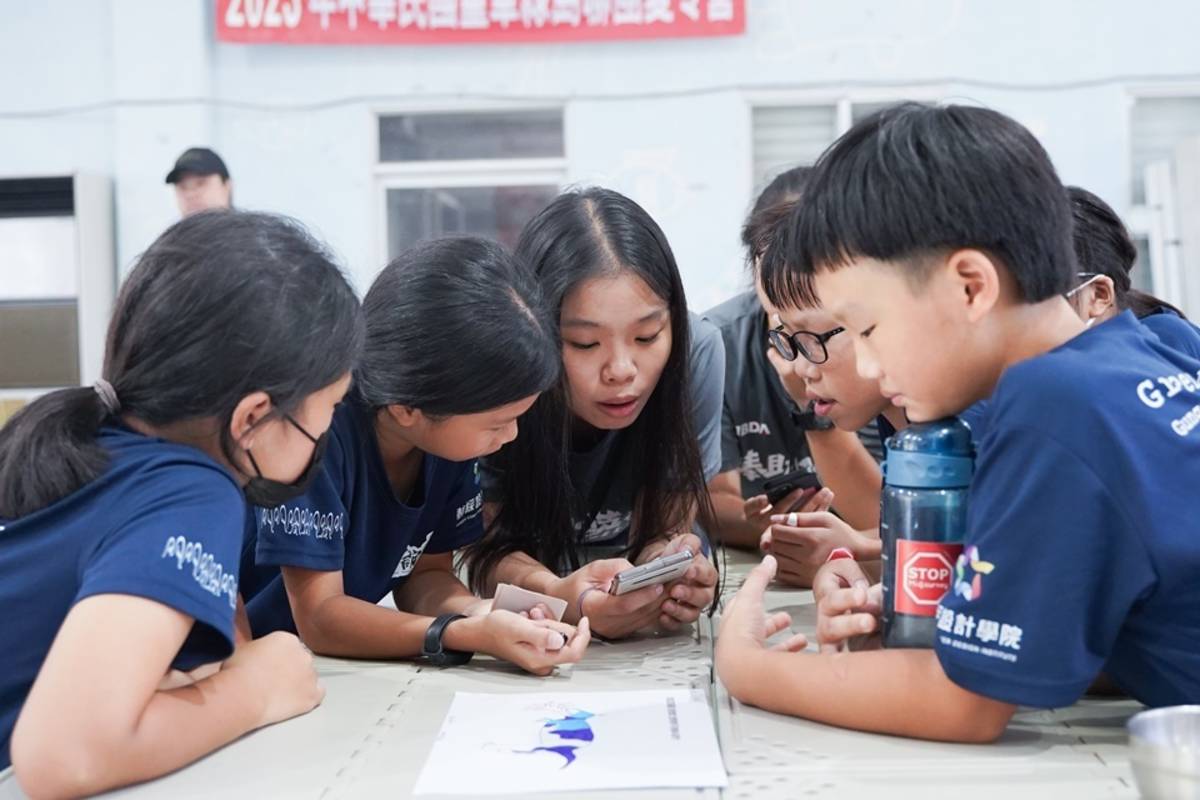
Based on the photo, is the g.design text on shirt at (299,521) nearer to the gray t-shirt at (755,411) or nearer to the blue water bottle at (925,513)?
the blue water bottle at (925,513)

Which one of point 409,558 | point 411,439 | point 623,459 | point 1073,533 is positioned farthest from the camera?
point 623,459

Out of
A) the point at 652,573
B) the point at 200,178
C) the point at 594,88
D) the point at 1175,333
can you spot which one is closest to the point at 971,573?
the point at 652,573

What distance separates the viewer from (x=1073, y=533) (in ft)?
2.78

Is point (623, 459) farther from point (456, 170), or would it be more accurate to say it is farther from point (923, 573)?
point (456, 170)

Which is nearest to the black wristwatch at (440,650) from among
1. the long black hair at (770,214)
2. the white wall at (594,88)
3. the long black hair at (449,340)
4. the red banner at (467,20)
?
the long black hair at (449,340)

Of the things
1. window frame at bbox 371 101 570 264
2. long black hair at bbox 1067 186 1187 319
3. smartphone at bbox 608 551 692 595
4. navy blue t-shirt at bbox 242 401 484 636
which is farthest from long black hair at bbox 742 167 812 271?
window frame at bbox 371 101 570 264

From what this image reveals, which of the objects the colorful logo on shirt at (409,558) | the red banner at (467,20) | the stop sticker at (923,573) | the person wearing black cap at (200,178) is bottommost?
the colorful logo on shirt at (409,558)

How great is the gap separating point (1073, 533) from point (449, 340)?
2.30 feet

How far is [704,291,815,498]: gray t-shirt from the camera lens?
223 centimetres

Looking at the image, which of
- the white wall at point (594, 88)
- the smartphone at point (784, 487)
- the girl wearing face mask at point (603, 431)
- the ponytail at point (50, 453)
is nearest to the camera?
the ponytail at point (50, 453)

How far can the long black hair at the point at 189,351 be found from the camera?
97cm

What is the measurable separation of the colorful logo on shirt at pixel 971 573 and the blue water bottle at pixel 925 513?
2.2 inches

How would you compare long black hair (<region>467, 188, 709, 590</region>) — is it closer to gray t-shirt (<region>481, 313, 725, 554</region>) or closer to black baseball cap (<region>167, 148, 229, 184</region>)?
gray t-shirt (<region>481, 313, 725, 554</region>)

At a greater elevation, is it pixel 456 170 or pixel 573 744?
pixel 456 170
